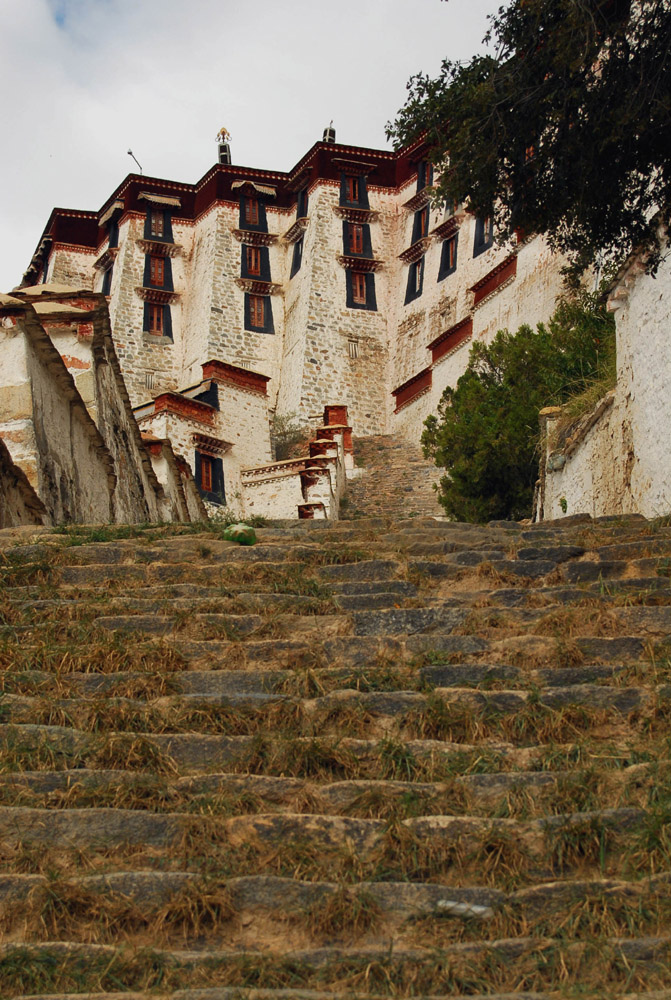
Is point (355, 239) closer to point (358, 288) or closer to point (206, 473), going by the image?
point (358, 288)

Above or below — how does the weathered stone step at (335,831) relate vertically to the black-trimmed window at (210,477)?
below

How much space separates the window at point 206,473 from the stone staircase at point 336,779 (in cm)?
2835

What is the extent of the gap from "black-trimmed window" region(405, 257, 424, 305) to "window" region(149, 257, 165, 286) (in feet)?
32.8

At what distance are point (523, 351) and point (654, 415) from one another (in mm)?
10318

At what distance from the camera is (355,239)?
48.3 metres

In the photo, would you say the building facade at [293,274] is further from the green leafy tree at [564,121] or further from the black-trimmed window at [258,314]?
the green leafy tree at [564,121]

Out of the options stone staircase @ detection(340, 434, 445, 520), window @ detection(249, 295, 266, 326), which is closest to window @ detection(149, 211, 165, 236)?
window @ detection(249, 295, 266, 326)

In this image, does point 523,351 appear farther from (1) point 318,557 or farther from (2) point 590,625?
(2) point 590,625

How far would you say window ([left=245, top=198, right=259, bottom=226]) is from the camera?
4966cm

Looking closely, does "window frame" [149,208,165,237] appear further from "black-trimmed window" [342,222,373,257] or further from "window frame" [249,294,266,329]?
"black-trimmed window" [342,222,373,257]

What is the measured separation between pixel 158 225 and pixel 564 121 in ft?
140

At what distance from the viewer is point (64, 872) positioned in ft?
13.8

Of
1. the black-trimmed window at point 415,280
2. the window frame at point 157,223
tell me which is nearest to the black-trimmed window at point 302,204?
the black-trimmed window at point 415,280

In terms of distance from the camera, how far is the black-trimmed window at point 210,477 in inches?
1410
